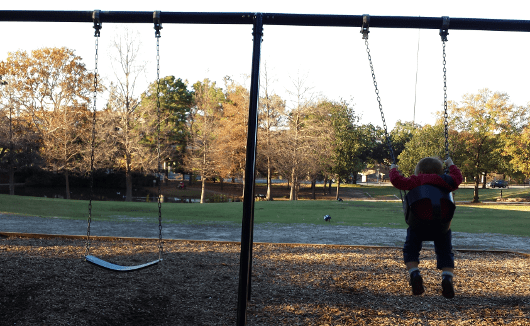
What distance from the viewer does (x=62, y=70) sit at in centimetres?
3316

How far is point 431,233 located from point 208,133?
1245 inches

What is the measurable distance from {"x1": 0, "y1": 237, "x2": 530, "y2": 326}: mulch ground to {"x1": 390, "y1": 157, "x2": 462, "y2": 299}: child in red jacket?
1.06m

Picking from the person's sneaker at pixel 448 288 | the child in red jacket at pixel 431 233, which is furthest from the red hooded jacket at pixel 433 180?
the person's sneaker at pixel 448 288

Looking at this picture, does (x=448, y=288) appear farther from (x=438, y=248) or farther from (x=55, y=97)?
(x=55, y=97)

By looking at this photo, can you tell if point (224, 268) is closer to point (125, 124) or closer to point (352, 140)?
point (125, 124)

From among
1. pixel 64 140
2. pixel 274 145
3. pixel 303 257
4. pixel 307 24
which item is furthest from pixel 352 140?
pixel 307 24

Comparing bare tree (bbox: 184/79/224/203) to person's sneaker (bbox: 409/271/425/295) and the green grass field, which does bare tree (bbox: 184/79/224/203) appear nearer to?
the green grass field

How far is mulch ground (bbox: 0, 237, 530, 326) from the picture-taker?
4652 millimetres

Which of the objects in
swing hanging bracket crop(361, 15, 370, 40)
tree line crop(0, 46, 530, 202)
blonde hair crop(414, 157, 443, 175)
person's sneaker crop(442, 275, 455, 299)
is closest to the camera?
person's sneaker crop(442, 275, 455, 299)

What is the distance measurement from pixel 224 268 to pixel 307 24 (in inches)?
162

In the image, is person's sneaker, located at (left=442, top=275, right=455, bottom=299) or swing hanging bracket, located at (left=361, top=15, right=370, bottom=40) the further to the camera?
swing hanging bracket, located at (left=361, top=15, right=370, bottom=40)

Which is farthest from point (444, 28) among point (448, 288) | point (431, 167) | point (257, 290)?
point (257, 290)

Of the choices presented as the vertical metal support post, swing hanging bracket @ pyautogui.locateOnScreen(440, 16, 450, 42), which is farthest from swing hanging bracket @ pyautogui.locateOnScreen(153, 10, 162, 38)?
swing hanging bracket @ pyautogui.locateOnScreen(440, 16, 450, 42)

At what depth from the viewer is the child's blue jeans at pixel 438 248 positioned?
12.6 feet
